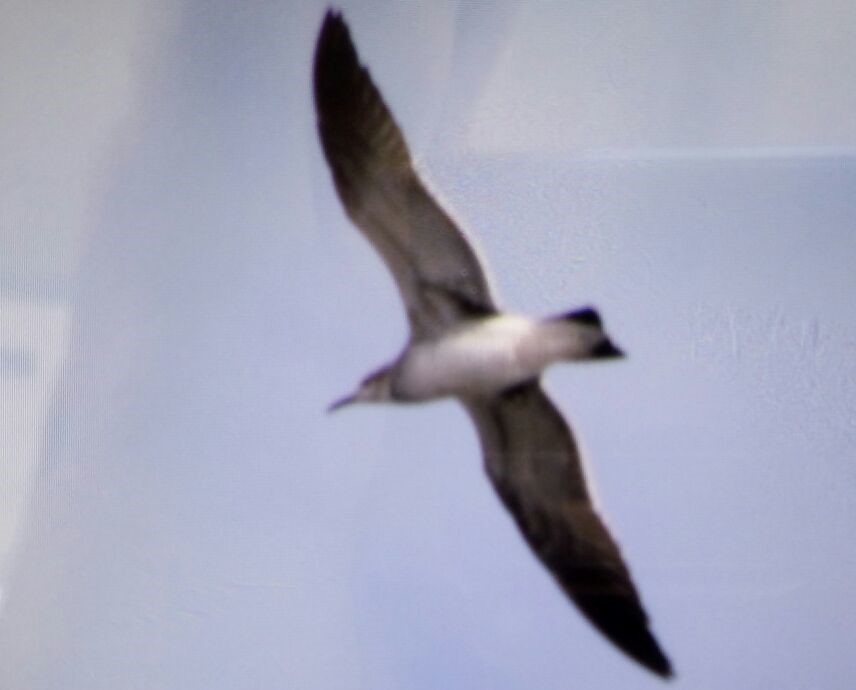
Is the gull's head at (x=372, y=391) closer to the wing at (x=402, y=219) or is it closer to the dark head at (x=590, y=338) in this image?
the wing at (x=402, y=219)

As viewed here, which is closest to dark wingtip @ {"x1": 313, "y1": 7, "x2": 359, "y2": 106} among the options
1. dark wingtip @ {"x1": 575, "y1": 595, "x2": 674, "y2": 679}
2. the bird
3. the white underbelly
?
the bird

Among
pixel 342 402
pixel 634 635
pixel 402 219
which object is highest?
pixel 402 219

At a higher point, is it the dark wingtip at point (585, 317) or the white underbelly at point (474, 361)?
the dark wingtip at point (585, 317)

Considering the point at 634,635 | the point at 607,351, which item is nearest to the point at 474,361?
the point at 607,351

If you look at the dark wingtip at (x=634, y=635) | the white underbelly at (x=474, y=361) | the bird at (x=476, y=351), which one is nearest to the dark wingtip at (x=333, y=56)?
the bird at (x=476, y=351)

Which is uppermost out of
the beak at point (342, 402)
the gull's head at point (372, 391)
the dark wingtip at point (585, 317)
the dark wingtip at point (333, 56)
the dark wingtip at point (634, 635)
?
the dark wingtip at point (333, 56)

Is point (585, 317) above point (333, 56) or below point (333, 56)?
below

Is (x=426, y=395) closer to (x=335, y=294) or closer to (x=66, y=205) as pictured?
(x=335, y=294)

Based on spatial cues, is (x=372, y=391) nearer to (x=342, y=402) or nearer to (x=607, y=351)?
(x=342, y=402)
